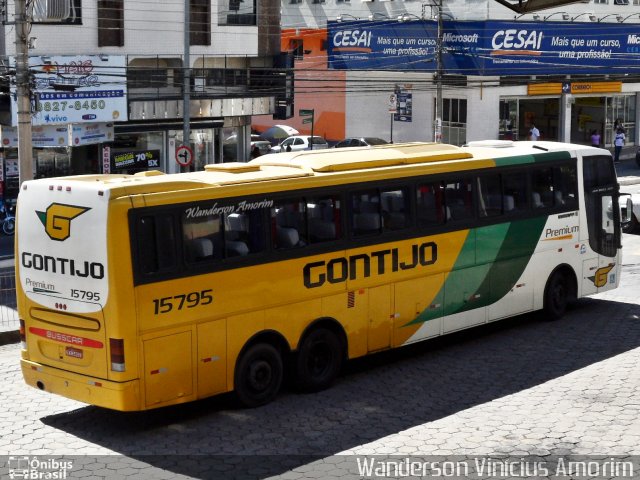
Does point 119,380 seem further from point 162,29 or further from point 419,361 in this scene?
point 162,29

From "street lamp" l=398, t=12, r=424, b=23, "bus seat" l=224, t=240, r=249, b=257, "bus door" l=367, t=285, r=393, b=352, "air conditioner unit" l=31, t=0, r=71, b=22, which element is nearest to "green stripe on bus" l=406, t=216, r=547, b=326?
"bus door" l=367, t=285, r=393, b=352

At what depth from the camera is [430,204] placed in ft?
53.0

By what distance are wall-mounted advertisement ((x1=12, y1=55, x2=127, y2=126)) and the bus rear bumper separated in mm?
17995

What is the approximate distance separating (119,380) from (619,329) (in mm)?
9507

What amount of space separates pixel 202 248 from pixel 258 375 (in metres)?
1.91

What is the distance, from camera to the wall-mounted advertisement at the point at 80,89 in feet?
103

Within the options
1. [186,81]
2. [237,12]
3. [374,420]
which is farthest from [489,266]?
[237,12]

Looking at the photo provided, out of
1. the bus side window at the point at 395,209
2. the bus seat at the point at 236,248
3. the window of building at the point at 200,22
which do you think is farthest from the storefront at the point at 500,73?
the bus seat at the point at 236,248

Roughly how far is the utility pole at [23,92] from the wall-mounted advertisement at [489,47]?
2968 cm

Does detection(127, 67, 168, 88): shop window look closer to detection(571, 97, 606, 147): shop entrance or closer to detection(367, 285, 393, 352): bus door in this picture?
detection(367, 285, 393, 352): bus door

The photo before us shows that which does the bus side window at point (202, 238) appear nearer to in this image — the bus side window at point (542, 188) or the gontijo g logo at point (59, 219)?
the gontijo g logo at point (59, 219)

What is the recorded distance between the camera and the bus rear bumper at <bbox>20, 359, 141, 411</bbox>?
39.9 ft

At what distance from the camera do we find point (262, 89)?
4147 cm

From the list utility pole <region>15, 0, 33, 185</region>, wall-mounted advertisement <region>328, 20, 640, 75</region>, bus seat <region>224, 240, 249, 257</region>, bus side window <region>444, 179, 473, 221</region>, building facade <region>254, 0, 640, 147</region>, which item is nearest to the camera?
bus seat <region>224, 240, 249, 257</region>
